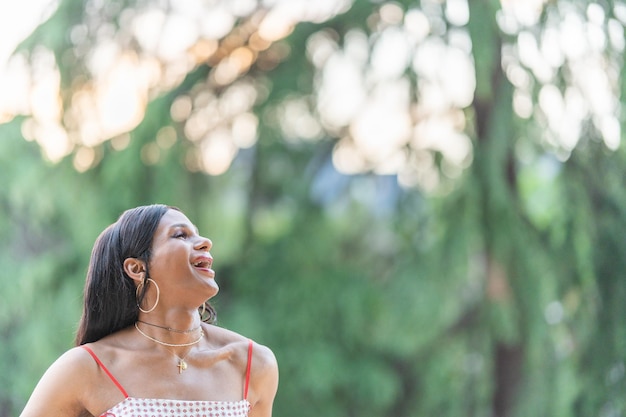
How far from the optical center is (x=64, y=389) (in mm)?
1556

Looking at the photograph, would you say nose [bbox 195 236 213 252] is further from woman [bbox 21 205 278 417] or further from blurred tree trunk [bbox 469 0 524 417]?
blurred tree trunk [bbox 469 0 524 417]

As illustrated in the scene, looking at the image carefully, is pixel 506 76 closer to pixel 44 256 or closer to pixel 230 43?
pixel 230 43

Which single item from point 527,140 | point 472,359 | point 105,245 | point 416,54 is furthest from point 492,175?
point 105,245

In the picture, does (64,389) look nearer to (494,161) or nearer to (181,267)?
(181,267)

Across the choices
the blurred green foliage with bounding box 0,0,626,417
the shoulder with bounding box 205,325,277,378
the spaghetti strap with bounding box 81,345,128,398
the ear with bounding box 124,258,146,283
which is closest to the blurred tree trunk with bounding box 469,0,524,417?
the blurred green foliage with bounding box 0,0,626,417

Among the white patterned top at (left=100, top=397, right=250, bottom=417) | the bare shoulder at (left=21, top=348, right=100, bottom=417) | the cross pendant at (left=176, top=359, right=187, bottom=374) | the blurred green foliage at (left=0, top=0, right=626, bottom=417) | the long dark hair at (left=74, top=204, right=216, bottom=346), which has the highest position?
the long dark hair at (left=74, top=204, right=216, bottom=346)

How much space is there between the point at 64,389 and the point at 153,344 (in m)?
0.17

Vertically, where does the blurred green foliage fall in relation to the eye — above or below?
below

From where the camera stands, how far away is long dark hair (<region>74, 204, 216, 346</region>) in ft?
5.50

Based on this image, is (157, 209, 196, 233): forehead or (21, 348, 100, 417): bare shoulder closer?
(21, 348, 100, 417): bare shoulder

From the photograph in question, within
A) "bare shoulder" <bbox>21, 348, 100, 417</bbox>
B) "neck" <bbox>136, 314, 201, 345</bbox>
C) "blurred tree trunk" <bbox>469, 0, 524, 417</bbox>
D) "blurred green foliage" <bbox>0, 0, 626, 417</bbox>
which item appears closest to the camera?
"bare shoulder" <bbox>21, 348, 100, 417</bbox>

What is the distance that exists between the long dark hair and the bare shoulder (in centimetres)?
11

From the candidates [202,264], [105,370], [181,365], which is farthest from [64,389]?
[202,264]

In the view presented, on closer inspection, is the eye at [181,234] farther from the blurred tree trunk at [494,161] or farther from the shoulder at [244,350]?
the blurred tree trunk at [494,161]
